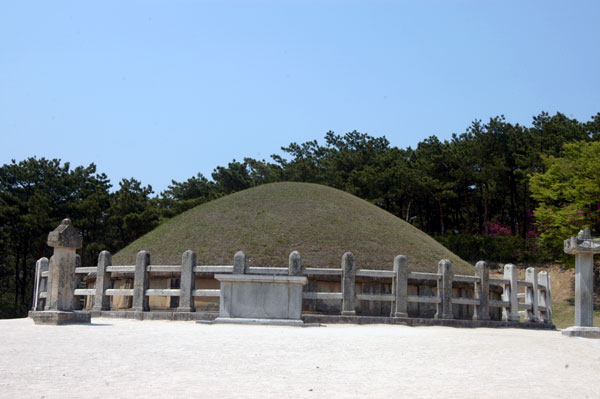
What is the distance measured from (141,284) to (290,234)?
664 centimetres

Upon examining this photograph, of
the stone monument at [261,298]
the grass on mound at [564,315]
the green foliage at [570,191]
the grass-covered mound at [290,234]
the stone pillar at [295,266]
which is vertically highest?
the green foliage at [570,191]

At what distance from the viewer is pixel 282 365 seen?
10.6 metres

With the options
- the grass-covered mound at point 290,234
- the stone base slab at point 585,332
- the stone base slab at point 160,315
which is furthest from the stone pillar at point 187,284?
the stone base slab at point 585,332

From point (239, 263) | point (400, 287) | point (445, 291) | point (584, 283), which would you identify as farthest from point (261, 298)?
point (584, 283)

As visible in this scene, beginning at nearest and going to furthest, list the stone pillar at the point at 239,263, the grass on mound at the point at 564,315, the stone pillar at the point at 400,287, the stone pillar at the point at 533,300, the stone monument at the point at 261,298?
the stone monument at the point at 261,298 → the stone pillar at the point at 239,263 → the stone pillar at the point at 400,287 → the stone pillar at the point at 533,300 → the grass on mound at the point at 564,315

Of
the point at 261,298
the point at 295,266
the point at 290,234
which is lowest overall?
the point at 261,298

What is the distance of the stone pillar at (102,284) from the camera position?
2412 cm

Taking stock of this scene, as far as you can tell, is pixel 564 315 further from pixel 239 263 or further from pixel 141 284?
pixel 141 284

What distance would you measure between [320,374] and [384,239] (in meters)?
18.1

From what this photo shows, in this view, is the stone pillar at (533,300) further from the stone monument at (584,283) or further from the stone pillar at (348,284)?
the stone pillar at (348,284)

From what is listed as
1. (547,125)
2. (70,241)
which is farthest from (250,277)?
(547,125)

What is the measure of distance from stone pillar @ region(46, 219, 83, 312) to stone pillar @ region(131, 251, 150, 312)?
5229mm

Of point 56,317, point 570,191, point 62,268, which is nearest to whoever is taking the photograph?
point 56,317

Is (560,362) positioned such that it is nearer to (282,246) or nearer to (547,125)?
(282,246)
